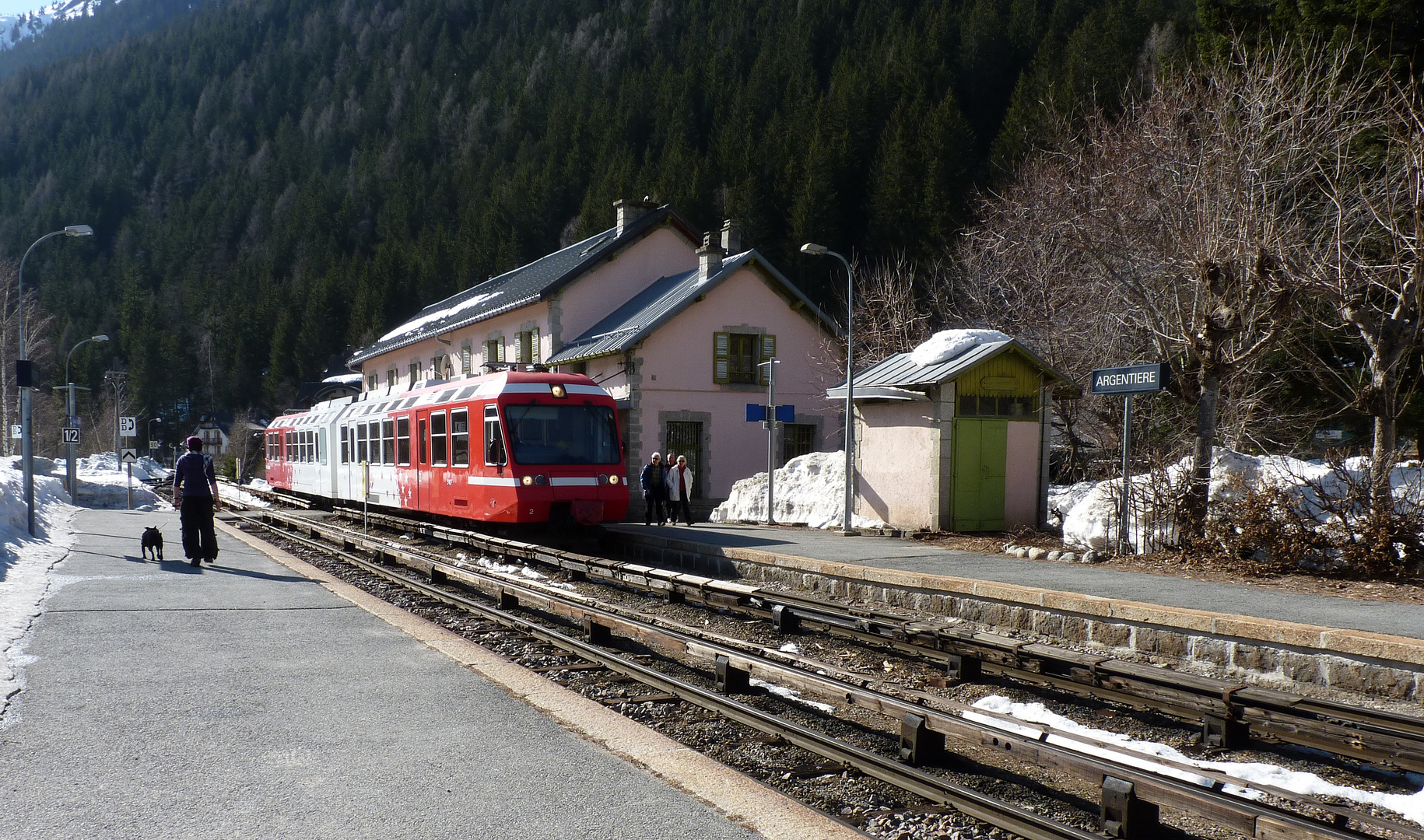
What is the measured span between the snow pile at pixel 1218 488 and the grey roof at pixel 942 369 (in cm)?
267

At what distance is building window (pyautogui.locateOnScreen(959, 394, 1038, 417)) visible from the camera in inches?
618

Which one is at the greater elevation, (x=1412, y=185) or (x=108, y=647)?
(x=1412, y=185)

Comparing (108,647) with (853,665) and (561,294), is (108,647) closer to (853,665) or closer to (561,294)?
(853,665)

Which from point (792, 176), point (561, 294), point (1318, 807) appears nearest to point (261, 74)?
point (792, 176)

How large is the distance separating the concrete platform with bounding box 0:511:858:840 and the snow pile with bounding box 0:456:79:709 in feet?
0.50

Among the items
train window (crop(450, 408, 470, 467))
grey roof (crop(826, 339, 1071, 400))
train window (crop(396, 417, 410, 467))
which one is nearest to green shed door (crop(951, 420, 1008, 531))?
grey roof (crop(826, 339, 1071, 400))

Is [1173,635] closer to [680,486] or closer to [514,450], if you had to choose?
[514,450]

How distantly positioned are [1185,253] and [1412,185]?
130 inches

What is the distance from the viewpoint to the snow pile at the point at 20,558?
7.13 meters

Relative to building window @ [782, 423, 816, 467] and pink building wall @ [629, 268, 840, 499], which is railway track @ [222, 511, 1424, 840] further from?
building window @ [782, 423, 816, 467]

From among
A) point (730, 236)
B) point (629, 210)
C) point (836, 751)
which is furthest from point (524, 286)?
point (836, 751)

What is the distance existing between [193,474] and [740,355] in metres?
18.2

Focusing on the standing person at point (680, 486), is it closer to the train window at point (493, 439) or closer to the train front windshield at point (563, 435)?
the train front windshield at point (563, 435)

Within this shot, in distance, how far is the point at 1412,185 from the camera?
47.4ft
